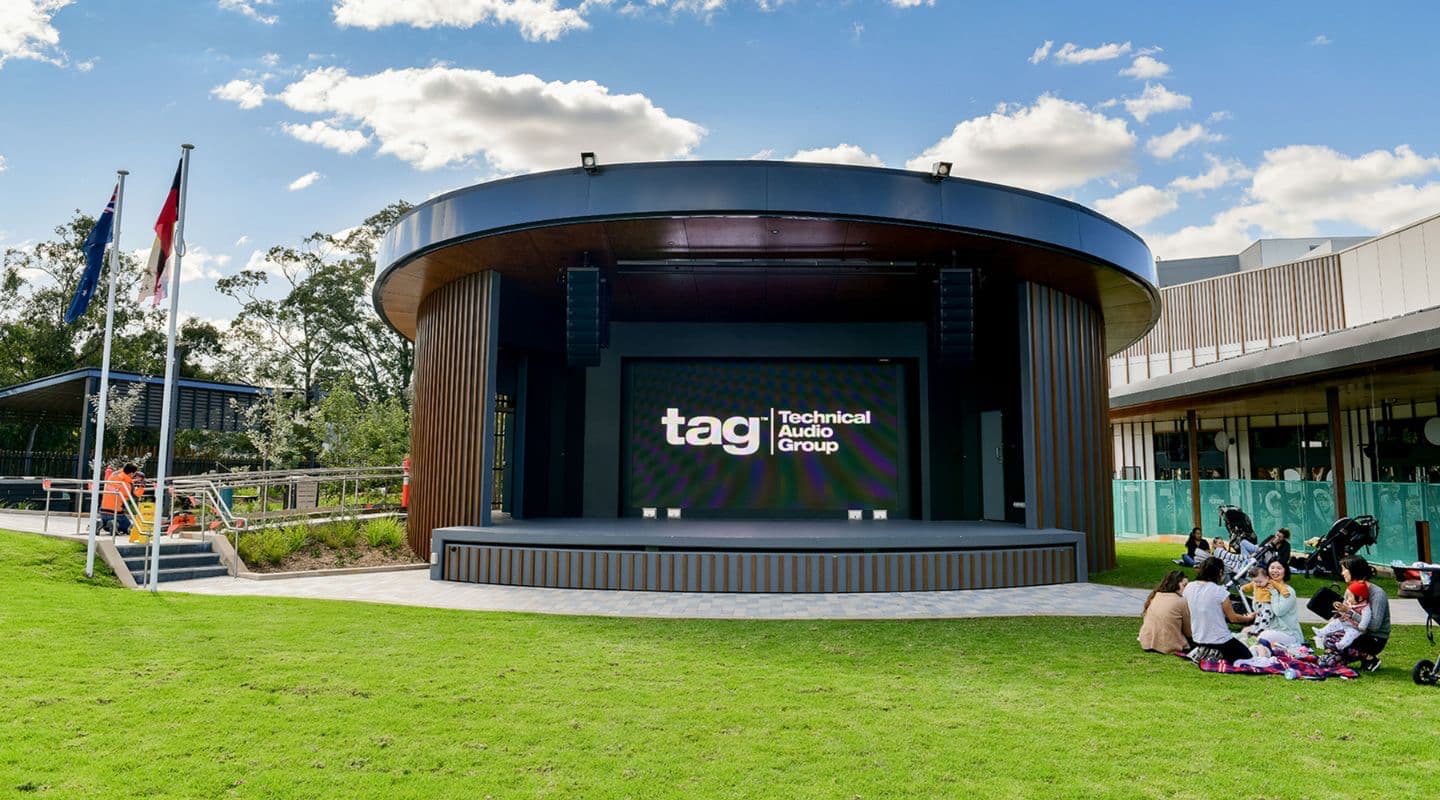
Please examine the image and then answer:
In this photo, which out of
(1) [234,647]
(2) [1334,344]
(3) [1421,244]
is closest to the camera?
(1) [234,647]

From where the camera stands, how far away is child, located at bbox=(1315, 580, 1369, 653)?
6.20m

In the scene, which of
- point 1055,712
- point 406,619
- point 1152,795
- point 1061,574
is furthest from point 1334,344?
point 406,619

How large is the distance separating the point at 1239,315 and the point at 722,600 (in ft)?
98.4

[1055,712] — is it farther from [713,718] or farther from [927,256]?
[927,256]

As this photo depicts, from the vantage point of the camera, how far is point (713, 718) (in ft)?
15.9

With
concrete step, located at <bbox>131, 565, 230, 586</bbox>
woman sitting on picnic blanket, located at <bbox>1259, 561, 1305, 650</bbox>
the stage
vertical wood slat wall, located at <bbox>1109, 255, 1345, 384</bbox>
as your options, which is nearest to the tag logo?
the stage

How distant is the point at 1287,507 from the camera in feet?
53.5

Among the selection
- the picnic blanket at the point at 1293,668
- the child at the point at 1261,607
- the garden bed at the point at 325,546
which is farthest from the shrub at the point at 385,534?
the child at the point at 1261,607

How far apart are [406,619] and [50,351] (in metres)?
40.9

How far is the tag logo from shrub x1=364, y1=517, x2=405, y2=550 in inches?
189

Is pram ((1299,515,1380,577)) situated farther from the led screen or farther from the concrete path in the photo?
the led screen

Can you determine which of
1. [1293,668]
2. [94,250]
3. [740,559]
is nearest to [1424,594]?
[1293,668]

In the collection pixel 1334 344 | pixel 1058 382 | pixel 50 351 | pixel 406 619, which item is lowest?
pixel 406 619

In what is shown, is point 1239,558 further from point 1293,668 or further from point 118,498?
point 118,498
